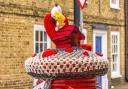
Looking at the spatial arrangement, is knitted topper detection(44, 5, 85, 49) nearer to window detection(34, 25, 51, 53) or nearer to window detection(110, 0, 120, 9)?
window detection(34, 25, 51, 53)

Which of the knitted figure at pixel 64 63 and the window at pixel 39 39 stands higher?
the knitted figure at pixel 64 63

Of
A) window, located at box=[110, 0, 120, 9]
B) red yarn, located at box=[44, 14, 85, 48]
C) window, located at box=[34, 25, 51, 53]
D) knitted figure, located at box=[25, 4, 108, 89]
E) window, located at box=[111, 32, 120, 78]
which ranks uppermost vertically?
window, located at box=[110, 0, 120, 9]

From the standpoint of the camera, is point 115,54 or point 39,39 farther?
point 115,54

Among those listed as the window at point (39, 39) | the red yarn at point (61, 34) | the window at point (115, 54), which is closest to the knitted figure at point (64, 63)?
the red yarn at point (61, 34)

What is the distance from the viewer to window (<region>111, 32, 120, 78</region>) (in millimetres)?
18375

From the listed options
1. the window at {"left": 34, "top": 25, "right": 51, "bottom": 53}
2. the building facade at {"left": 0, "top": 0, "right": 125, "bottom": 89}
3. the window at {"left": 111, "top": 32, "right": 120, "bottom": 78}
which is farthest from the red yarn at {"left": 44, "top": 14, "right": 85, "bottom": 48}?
the window at {"left": 111, "top": 32, "right": 120, "bottom": 78}

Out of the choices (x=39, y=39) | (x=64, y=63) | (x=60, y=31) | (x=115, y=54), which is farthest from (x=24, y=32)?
(x=64, y=63)

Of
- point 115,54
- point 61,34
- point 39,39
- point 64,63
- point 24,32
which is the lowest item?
point 115,54

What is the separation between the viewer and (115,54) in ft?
61.2

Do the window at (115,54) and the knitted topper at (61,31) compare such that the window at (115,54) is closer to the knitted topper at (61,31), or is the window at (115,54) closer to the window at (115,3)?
the window at (115,3)

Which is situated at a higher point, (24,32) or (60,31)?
(60,31)

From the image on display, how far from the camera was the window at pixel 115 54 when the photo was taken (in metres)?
18.4

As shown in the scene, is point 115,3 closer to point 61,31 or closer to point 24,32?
point 24,32

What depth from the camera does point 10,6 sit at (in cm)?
1165
